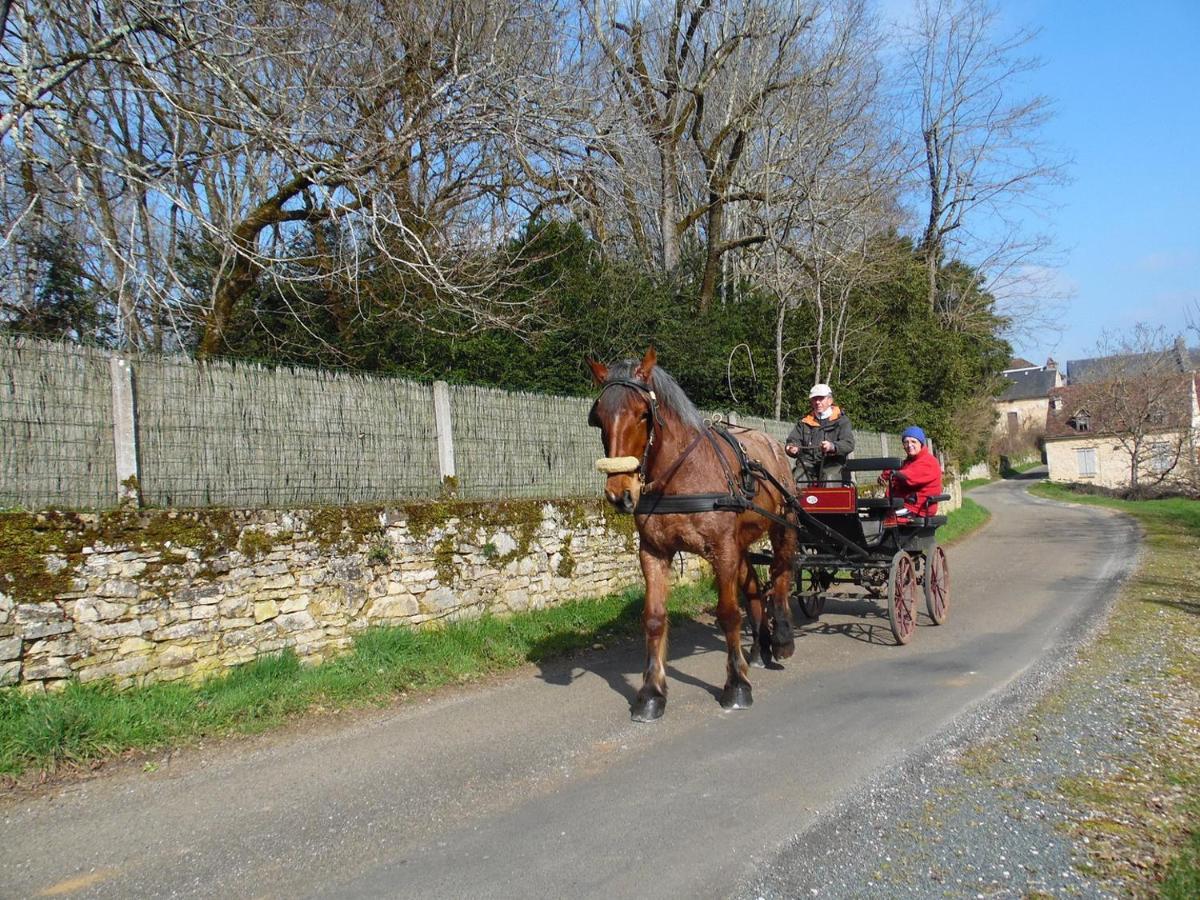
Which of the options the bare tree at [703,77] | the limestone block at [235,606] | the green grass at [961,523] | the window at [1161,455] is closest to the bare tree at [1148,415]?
the window at [1161,455]

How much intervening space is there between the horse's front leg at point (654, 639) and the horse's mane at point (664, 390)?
99cm

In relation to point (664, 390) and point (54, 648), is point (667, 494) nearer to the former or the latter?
A: point (664, 390)

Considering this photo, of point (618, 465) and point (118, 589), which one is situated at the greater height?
point (618, 465)

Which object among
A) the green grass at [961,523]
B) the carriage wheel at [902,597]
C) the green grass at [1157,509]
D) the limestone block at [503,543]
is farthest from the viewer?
the green grass at [1157,509]

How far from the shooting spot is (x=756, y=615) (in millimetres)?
6891

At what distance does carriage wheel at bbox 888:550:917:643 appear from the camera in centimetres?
759

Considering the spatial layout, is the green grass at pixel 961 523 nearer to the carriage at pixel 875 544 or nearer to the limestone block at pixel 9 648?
the carriage at pixel 875 544

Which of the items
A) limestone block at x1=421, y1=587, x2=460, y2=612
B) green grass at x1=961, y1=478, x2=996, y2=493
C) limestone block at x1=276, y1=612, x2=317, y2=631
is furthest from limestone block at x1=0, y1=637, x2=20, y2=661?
green grass at x1=961, y1=478, x2=996, y2=493

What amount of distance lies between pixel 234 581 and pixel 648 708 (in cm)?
329

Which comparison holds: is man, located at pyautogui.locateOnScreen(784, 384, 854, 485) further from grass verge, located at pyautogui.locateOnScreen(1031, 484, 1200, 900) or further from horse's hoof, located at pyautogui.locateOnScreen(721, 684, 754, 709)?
horse's hoof, located at pyautogui.locateOnScreen(721, 684, 754, 709)

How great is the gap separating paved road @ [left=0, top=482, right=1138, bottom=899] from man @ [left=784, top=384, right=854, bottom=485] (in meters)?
2.21

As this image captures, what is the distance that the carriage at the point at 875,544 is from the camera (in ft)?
25.5


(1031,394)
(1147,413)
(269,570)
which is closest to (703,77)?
(269,570)

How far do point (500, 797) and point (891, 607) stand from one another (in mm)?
4669
